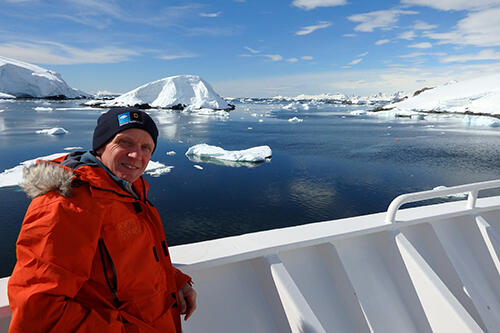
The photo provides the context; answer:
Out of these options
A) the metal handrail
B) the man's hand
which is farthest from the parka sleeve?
the metal handrail

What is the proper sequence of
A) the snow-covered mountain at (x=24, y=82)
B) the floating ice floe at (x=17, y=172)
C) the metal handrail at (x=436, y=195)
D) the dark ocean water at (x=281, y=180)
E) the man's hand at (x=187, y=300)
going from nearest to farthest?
1. the man's hand at (x=187, y=300)
2. the metal handrail at (x=436, y=195)
3. the dark ocean water at (x=281, y=180)
4. the floating ice floe at (x=17, y=172)
5. the snow-covered mountain at (x=24, y=82)

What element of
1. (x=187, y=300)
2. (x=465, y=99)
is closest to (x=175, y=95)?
(x=465, y=99)

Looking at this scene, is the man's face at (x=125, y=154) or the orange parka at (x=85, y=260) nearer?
the orange parka at (x=85, y=260)

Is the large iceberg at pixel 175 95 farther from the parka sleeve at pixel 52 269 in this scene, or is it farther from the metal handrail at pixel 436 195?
the parka sleeve at pixel 52 269

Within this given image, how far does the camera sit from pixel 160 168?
11.3 meters

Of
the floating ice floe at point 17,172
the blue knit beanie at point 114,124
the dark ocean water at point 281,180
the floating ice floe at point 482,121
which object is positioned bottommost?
the dark ocean water at point 281,180

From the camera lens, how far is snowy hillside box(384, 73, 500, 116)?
1457 inches

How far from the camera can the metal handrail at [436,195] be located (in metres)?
1.82

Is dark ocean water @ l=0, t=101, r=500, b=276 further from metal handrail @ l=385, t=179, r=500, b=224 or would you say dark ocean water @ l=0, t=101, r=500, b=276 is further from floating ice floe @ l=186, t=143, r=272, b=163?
metal handrail @ l=385, t=179, r=500, b=224

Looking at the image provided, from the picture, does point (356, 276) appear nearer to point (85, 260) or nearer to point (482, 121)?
point (85, 260)

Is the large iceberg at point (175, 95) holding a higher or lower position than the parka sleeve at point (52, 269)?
higher

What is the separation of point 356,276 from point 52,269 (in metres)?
1.78

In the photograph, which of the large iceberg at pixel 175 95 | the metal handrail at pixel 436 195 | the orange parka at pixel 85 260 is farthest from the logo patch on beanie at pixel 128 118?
the large iceberg at pixel 175 95

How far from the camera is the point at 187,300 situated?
119cm
